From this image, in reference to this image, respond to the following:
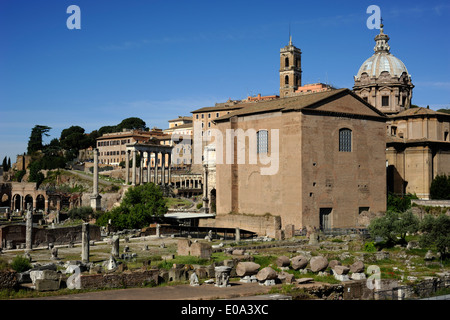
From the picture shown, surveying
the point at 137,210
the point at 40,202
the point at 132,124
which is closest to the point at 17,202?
the point at 40,202

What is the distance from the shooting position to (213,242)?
32781 mm

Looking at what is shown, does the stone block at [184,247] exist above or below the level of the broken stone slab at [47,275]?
below

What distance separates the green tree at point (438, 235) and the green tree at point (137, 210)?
879 inches

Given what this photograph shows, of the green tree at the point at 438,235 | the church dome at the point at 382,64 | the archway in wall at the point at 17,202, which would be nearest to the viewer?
the green tree at the point at 438,235

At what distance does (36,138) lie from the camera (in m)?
112

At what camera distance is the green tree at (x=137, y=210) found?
137ft

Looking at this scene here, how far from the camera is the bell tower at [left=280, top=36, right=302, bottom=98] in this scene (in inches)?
3418

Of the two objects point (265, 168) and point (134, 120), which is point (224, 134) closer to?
point (265, 168)

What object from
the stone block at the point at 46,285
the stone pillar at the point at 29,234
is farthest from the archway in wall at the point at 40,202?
the stone block at the point at 46,285

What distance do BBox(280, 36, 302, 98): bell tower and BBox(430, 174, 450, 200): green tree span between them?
139ft

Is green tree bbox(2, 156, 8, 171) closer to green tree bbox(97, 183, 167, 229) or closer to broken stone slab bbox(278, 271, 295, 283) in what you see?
green tree bbox(97, 183, 167, 229)

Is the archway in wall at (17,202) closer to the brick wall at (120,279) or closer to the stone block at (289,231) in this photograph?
the stone block at (289,231)

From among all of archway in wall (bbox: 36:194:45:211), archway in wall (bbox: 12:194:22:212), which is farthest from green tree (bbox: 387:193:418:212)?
archway in wall (bbox: 12:194:22:212)

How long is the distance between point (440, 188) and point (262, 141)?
1811 cm
